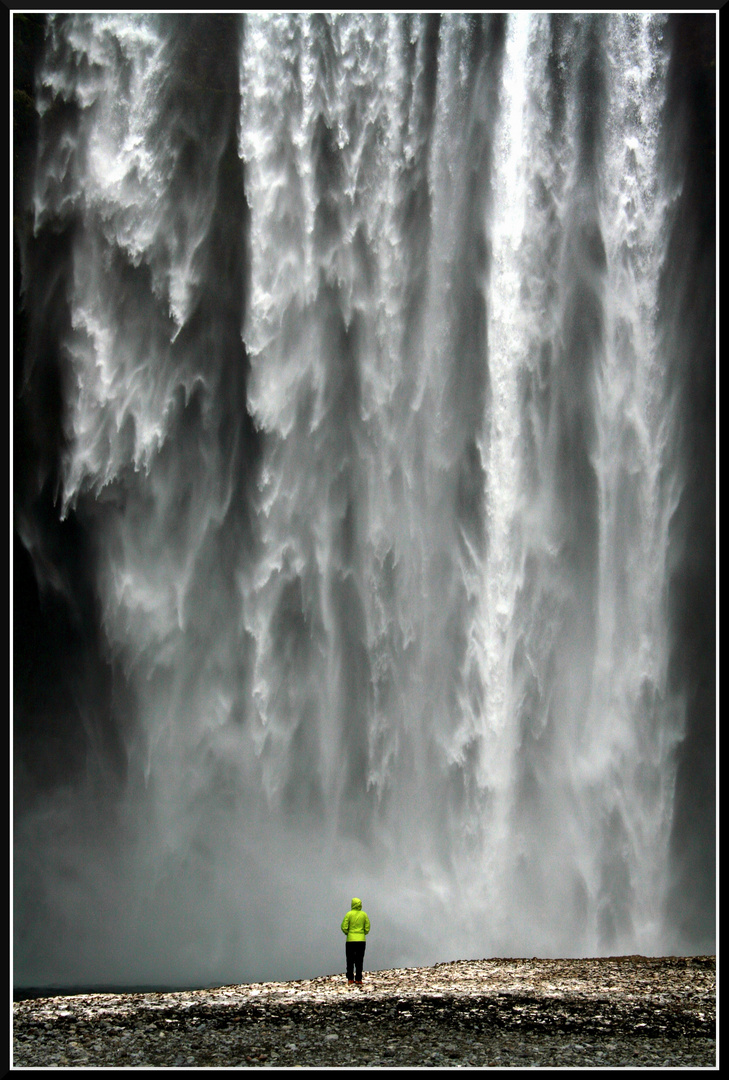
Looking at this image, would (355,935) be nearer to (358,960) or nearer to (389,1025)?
(358,960)

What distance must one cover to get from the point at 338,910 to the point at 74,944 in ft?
17.4

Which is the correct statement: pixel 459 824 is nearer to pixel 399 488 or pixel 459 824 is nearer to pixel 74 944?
pixel 399 488

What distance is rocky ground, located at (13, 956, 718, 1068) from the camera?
10.4 metres

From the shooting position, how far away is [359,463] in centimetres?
1981

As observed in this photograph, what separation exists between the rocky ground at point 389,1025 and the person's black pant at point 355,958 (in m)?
0.20

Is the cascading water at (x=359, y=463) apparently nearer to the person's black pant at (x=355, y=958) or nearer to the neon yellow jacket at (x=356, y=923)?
the person's black pant at (x=355, y=958)

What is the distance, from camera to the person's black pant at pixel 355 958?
1244 cm

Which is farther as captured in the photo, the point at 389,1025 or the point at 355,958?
the point at 355,958

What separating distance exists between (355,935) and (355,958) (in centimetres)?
55

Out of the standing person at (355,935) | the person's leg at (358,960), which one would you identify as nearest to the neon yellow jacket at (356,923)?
the standing person at (355,935)

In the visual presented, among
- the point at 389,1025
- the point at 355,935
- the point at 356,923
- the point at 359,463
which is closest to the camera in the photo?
the point at 389,1025

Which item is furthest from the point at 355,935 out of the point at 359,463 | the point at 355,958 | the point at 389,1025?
the point at 359,463

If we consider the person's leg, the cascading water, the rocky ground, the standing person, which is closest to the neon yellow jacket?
the standing person

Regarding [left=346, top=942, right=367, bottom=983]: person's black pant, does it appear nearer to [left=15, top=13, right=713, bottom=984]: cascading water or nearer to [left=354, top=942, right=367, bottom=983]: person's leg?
[left=354, top=942, right=367, bottom=983]: person's leg
